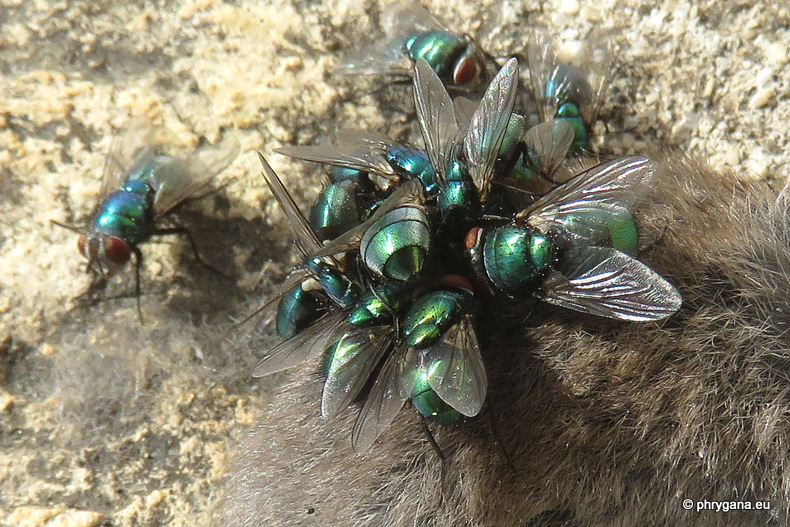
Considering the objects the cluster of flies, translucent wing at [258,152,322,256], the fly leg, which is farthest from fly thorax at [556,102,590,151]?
the fly leg

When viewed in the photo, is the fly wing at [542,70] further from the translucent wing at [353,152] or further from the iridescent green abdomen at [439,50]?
the translucent wing at [353,152]

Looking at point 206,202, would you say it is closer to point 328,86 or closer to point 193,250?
point 193,250

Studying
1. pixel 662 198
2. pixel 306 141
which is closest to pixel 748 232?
pixel 662 198

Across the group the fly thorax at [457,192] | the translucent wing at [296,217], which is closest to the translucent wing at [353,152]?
the translucent wing at [296,217]

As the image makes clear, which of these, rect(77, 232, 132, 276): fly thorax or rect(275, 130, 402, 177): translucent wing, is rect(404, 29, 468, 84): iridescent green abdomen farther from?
rect(77, 232, 132, 276): fly thorax

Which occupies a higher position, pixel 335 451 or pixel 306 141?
pixel 306 141

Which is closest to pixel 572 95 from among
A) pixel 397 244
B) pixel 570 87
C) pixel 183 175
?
pixel 570 87
